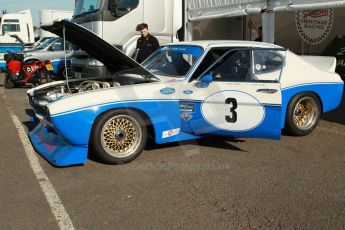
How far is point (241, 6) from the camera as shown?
29.8 ft

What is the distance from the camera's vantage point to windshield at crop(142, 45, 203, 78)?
560 centimetres

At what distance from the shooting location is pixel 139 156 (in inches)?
209

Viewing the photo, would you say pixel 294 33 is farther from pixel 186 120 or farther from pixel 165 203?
pixel 165 203

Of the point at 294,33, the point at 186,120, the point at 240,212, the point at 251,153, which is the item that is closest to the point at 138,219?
the point at 240,212

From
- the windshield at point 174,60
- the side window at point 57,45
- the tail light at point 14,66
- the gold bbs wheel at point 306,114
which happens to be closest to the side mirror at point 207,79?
the windshield at point 174,60

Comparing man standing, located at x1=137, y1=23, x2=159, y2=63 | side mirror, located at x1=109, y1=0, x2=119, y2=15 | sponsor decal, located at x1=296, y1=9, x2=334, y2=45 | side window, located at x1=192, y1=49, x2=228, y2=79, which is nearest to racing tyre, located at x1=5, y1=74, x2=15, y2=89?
side mirror, located at x1=109, y1=0, x2=119, y2=15

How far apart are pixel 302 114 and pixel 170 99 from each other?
92.2 inches

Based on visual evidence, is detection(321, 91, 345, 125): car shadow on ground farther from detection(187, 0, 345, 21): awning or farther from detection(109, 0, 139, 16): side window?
detection(109, 0, 139, 16): side window

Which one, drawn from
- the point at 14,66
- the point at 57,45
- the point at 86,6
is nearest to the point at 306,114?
the point at 86,6

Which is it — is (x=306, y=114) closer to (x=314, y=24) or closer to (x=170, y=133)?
(x=170, y=133)

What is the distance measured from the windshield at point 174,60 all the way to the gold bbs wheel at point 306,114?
1.82 m

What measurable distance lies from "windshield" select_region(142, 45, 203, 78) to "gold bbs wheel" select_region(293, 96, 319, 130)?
182 cm

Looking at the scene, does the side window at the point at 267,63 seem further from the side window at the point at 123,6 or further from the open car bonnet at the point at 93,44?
the side window at the point at 123,6

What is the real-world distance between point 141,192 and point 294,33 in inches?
456
